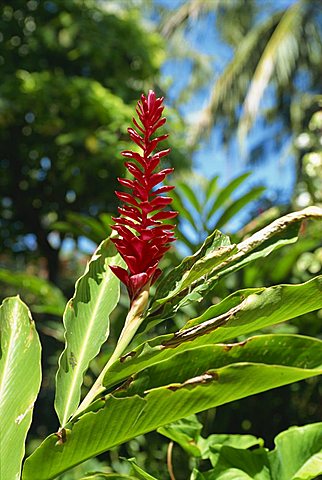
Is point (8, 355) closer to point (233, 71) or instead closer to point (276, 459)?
point (276, 459)

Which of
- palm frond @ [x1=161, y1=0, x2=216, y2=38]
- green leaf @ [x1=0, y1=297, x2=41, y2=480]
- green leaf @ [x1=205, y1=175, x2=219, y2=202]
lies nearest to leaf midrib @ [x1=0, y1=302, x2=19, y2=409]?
green leaf @ [x1=0, y1=297, x2=41, y2=480]

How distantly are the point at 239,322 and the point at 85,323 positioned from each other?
205 millimetres

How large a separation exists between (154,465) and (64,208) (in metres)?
4.63

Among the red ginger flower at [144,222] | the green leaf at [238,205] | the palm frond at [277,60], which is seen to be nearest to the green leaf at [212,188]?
the green leaf at [238,205]

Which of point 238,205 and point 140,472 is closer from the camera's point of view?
point 140,472

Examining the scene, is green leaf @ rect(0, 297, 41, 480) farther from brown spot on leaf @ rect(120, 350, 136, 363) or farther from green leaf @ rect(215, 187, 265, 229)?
green leaf @ rect(215, 187, 265, 229)

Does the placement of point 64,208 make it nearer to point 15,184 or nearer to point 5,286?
point 15,184

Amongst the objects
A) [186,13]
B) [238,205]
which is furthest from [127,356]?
[186,13]

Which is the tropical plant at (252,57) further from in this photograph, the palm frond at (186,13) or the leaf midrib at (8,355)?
the leaf midrib at (8,355)

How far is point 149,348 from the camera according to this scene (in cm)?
57

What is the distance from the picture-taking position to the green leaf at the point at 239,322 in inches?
22.0

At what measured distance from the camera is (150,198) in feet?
2.16

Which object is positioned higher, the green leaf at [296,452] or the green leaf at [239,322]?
the green leaf at [239,322]

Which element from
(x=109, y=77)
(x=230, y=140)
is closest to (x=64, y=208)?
(x=109, y=77)
